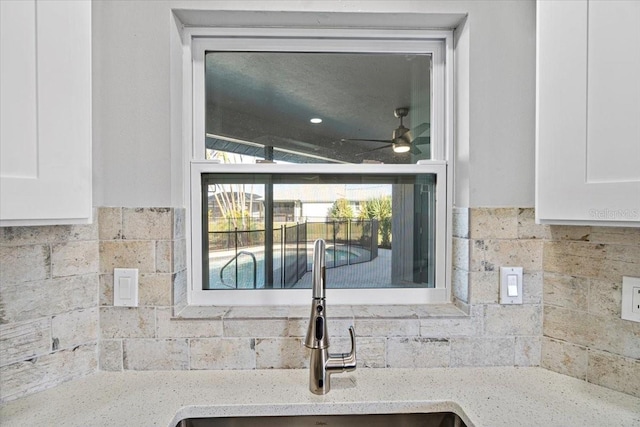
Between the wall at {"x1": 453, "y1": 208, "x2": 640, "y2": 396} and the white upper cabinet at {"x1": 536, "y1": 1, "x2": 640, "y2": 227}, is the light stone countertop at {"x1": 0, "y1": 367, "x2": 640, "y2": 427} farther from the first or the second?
the white upper cabinet at {"x1": 536, "y1": 1, "x2": 640, "y2": 227}

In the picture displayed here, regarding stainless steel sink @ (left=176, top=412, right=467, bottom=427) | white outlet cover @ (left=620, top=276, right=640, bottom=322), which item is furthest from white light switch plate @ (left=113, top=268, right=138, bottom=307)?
white outlet cover @ (left=620, top=276, right=640, bottom=322)

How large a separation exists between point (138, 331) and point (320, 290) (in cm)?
63

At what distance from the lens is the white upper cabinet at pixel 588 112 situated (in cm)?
73

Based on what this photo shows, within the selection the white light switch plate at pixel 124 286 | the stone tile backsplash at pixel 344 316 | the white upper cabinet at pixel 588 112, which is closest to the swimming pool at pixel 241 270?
the stone tile backsplash at pixel 344 316

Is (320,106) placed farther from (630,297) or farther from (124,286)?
(630,297)

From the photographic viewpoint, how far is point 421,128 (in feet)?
4.10

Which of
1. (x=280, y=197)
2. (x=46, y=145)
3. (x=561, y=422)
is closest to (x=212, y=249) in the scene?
(x=280, y=197)

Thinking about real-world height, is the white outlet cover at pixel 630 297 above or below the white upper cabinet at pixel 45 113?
below

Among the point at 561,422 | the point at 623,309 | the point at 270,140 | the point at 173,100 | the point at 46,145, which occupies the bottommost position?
the point at 561,422

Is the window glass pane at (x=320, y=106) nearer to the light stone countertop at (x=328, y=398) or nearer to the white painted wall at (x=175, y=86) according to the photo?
the white painted wall at (x=175, y=86)

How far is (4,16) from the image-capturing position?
699 millimetres

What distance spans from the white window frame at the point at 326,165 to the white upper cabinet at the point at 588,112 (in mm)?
356

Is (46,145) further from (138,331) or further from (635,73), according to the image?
(635,73)

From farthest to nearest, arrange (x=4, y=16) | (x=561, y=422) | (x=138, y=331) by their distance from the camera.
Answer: (x=138, y=331) → (x=561, y=422) → (x=4, y=16)
